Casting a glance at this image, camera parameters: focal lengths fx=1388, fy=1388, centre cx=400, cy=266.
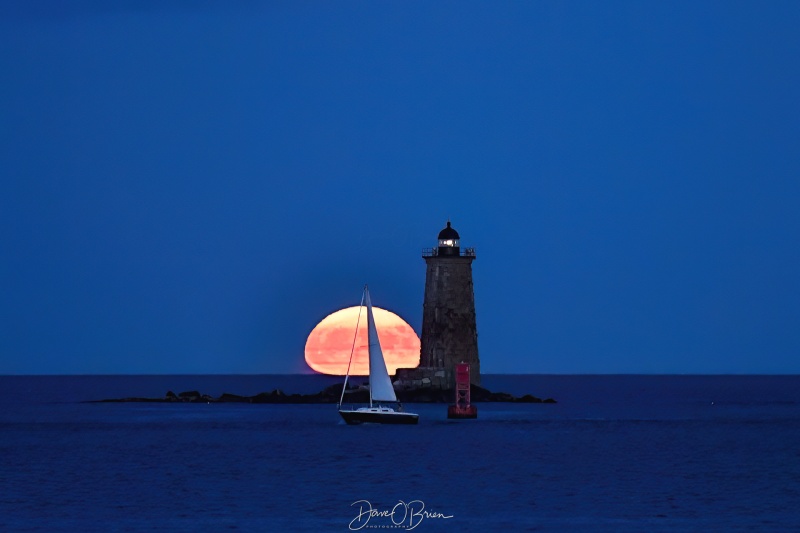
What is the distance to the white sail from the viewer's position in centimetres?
7412
